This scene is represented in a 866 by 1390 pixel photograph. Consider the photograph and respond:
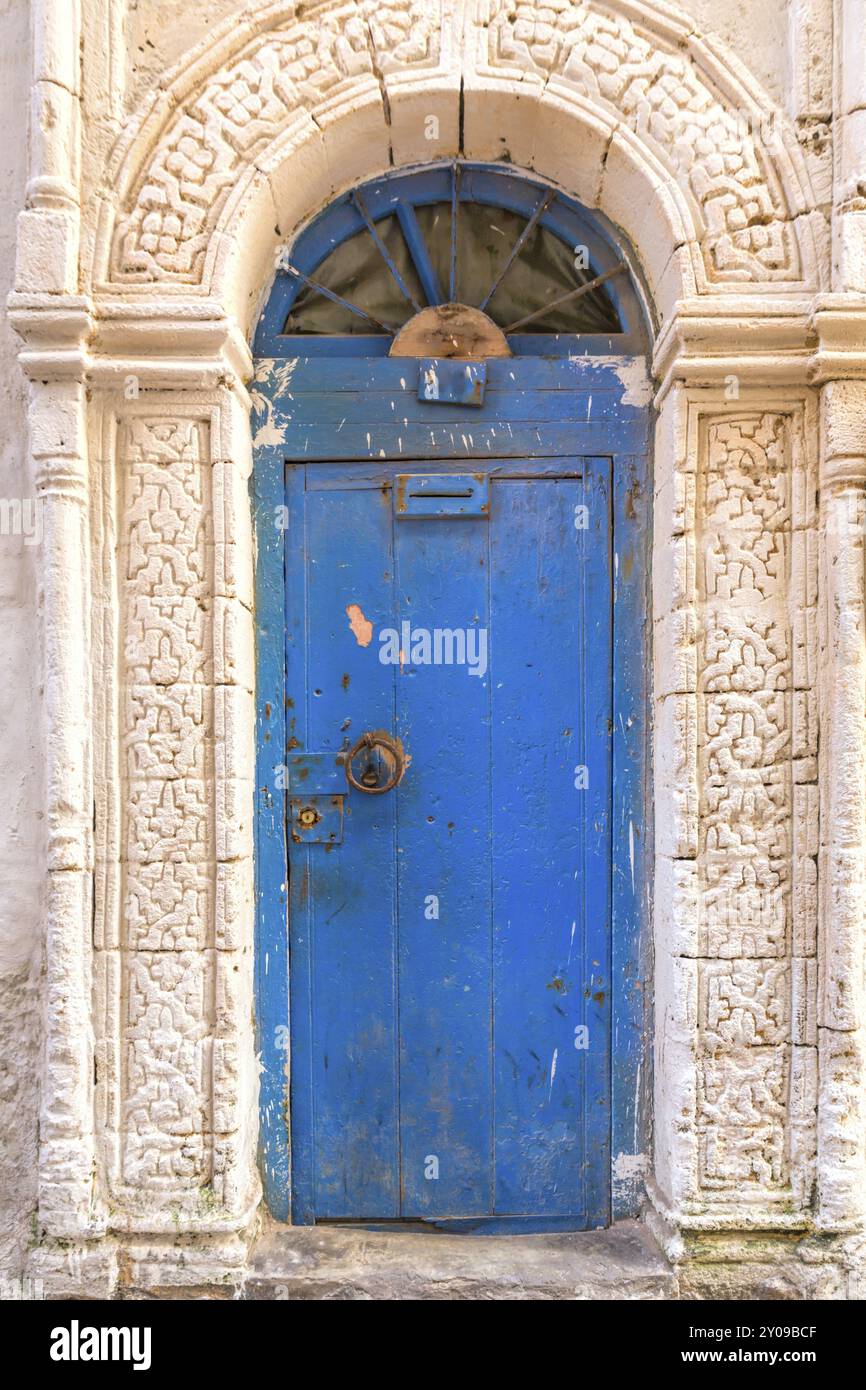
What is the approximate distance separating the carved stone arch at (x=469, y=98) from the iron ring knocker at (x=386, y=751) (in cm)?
123

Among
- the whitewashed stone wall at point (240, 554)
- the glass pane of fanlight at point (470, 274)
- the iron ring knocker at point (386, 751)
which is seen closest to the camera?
the whitewashed stone wall at point (240, 554)

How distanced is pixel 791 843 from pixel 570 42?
218cm

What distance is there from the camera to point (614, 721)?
2.50 metres

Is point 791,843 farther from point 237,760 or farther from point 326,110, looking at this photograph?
point 326,110

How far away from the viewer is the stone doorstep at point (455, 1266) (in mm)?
2270

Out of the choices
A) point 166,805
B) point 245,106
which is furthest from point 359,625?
point 245,106

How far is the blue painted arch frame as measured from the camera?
2.48 meters

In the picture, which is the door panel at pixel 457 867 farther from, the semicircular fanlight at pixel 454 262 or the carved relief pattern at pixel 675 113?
the carved relief pattern at pixel 675 113

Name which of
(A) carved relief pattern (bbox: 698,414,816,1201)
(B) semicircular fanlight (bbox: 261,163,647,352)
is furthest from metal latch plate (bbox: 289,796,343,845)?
(B) semicircular fanlight (bbox: 261,163,647,352)

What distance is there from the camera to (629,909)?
98.0 inches

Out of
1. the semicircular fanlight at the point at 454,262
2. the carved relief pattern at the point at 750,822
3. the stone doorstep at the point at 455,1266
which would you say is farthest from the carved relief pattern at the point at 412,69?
the stone doorstep at the point at 455,1266

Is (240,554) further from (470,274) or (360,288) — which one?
(470,274)

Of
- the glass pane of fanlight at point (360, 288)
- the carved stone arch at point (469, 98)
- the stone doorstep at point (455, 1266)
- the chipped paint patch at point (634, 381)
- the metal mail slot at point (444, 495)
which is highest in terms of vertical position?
the carved stone arch at point (469, 98)

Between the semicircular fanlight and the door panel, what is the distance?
1.51 feet
